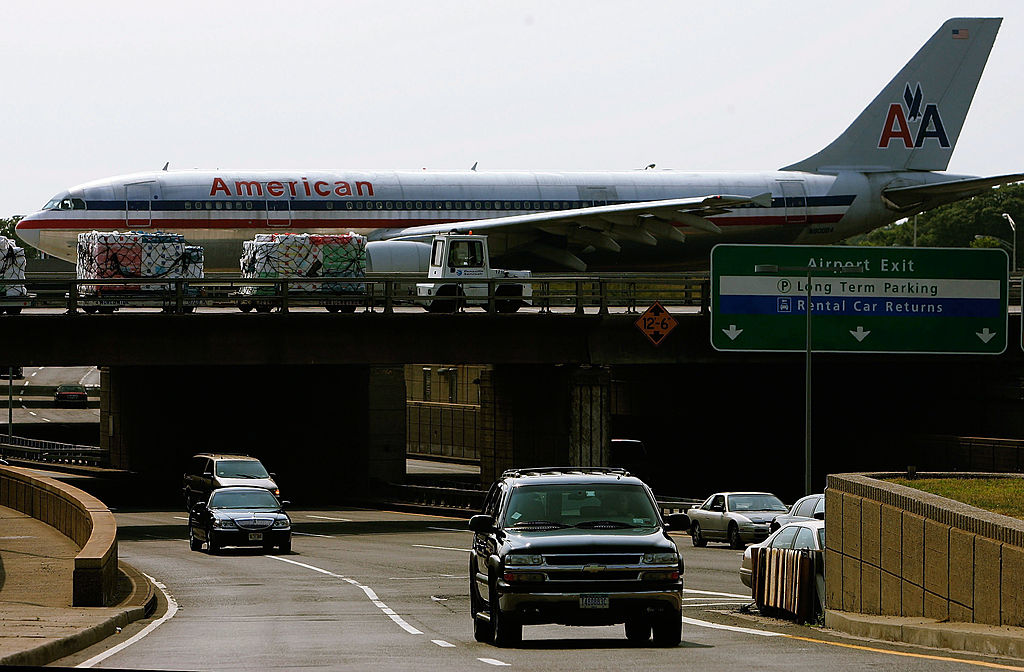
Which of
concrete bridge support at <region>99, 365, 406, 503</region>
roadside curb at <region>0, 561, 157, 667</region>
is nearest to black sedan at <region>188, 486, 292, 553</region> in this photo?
roadside curb at <region>0, 561, 157, 667</region>

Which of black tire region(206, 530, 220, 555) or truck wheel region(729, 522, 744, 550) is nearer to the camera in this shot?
truck wheel region(729, 522, 744, 550)

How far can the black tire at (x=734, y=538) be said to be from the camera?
114 feet

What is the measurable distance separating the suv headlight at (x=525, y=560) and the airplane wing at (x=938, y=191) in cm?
4277

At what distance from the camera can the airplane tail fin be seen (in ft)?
201

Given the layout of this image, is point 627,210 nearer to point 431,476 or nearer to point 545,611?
point 431,476

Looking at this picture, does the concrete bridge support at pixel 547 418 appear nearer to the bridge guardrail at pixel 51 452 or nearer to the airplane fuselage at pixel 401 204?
the airplane fuselage at pixel 401 204

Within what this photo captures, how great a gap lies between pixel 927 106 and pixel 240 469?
110 feet

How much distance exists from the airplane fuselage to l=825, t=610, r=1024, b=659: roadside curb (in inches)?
1363

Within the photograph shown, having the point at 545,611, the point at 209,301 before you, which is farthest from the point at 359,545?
the point at 545,611

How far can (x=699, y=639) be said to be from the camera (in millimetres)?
16391

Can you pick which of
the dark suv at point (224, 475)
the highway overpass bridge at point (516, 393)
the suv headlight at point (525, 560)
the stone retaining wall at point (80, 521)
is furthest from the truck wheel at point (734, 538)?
the suv headlight at point (525, 560)

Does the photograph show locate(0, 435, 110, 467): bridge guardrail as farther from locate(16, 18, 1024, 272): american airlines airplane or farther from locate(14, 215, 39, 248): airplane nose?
locate(16, 18, 1024, 272): american airlines airplane

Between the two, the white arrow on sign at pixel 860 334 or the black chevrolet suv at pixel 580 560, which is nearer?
the black chevrolet suv at pixel 580 560

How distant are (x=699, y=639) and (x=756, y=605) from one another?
5.45m
